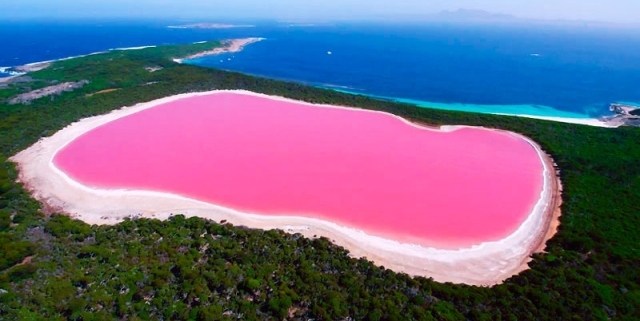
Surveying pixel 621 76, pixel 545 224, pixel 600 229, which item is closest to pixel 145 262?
pixel 545 224

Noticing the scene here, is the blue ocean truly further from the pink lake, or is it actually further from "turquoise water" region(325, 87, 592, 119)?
the pink lake

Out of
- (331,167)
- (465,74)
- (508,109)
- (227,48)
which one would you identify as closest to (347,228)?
(331,167)

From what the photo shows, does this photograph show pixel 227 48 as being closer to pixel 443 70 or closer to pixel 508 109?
pixel 443 70

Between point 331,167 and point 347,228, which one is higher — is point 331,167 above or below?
above

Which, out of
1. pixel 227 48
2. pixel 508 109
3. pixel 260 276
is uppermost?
pixel 227 48

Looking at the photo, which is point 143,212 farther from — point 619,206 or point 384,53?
point 384,53

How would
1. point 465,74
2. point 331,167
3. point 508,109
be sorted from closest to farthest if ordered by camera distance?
point 331,167, point 508,109, point 465,74

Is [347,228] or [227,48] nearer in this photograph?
[347,228]

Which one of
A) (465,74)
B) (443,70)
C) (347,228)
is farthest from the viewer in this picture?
(443,70)
